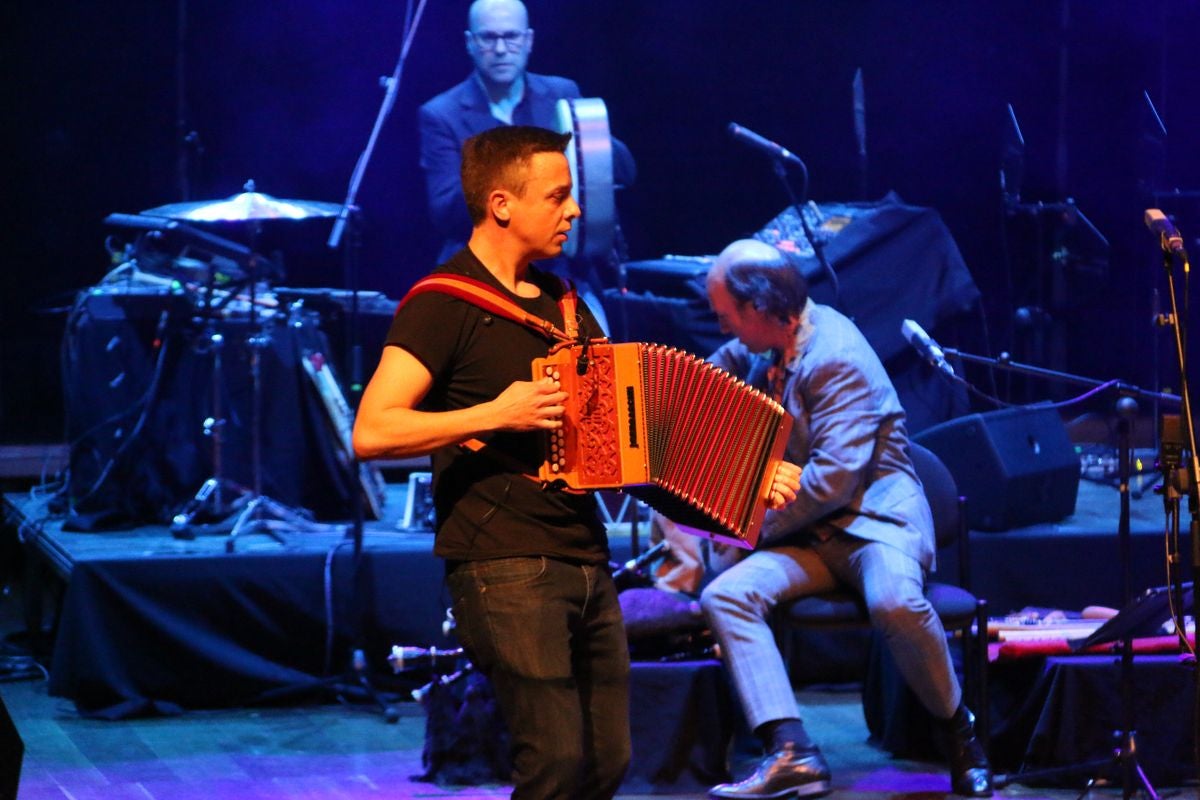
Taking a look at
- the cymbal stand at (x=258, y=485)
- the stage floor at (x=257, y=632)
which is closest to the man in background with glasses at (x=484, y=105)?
the cymbal stand at (x=258, y=485)

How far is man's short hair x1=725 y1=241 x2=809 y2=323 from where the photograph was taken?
5129 mm

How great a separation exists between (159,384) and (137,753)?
1834 mm

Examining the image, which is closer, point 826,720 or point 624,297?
point 826,720

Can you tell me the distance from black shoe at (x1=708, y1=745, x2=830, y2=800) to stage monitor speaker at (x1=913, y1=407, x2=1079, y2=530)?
6.28 ft

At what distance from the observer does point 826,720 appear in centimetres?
612

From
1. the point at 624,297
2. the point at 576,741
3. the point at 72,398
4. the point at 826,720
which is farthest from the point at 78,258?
the point at 576,741

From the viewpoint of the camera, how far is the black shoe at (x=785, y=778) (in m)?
4.93

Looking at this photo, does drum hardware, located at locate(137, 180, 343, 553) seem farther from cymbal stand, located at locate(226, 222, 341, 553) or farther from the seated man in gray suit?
the seated man in gray suit

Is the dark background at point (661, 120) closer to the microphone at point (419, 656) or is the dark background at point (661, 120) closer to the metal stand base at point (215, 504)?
the metal stand base at point (215, 504)

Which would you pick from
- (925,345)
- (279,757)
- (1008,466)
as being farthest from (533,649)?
(1008,466)

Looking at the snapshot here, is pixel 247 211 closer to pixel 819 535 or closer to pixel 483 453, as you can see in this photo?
pixel 819 535

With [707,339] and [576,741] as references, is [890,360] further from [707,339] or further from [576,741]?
[576,741]

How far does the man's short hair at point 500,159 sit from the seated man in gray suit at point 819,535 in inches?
66.7

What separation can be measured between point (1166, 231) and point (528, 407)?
171cm
